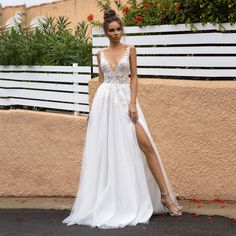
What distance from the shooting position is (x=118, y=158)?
235 inches

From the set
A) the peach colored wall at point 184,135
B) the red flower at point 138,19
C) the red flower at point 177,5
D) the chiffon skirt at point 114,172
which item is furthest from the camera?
the red flower at point 138,19

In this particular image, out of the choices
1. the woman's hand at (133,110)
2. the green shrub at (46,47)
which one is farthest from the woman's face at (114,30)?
the green shrub at (46,47)

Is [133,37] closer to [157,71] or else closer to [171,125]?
[157,71]

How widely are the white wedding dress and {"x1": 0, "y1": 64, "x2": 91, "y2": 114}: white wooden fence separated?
162cm

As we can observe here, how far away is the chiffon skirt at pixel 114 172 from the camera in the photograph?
5848 millimetres

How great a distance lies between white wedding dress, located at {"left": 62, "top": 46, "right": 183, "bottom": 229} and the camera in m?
5.85

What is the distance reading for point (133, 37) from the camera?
7.05m

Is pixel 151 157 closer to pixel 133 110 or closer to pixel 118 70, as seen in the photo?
pixel 133 110

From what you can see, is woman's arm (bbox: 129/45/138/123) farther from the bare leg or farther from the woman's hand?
the bare leg

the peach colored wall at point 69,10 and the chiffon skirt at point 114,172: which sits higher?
the peach colored wall at point 69,10

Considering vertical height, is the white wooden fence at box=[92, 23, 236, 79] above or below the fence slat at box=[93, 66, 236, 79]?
above

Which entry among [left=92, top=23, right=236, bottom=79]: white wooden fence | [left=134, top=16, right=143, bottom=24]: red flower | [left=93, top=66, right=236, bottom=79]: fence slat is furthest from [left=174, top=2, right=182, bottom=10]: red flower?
[left=93, top=66, right=236, bottom=79]: fence slat

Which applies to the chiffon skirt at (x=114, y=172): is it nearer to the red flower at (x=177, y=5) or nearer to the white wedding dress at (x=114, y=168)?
the white wedding dress at (x=114, y=168)

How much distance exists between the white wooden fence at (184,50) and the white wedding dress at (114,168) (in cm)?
97
